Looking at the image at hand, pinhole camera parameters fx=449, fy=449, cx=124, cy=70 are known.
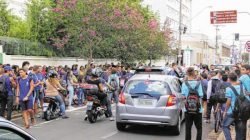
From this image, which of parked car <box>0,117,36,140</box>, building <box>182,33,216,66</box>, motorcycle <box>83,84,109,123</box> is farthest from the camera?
building <box>182,33,216,66</box>

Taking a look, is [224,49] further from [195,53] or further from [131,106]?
[131,106]

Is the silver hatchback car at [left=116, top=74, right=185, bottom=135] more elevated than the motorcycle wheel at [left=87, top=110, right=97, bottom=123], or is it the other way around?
the silver hatchback car at [left=116, top=74, right=185, bottom=135]

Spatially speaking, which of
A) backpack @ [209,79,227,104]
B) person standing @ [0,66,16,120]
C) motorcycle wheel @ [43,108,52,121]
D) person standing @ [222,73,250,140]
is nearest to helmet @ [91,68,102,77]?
motorcycle wheel @ [43,108,52,121]

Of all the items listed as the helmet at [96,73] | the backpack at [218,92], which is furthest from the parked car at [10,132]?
the helmet at [96,73]

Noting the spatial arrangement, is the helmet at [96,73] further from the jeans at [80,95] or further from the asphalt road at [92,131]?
the asphalt road at [92,131]

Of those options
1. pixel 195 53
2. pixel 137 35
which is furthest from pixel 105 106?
pixel 195 53

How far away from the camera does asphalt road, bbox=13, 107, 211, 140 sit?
1132 centimetres

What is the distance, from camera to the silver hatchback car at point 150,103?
37.0 feet

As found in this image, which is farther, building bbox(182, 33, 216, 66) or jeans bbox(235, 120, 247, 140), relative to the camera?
building bbox(182, 33, 216, 66)

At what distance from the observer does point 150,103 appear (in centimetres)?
A: 1135

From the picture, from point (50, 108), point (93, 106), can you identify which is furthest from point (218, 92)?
point (50, 108)

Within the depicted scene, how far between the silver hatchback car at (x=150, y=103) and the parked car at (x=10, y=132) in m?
7.60

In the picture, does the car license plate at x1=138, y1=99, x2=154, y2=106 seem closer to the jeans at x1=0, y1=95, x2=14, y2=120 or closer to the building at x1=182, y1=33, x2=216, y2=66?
the jeans at x1=0, y1=95, x2=14, y2=120

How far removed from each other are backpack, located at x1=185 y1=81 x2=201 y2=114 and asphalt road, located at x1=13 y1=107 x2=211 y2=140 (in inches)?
87.7
